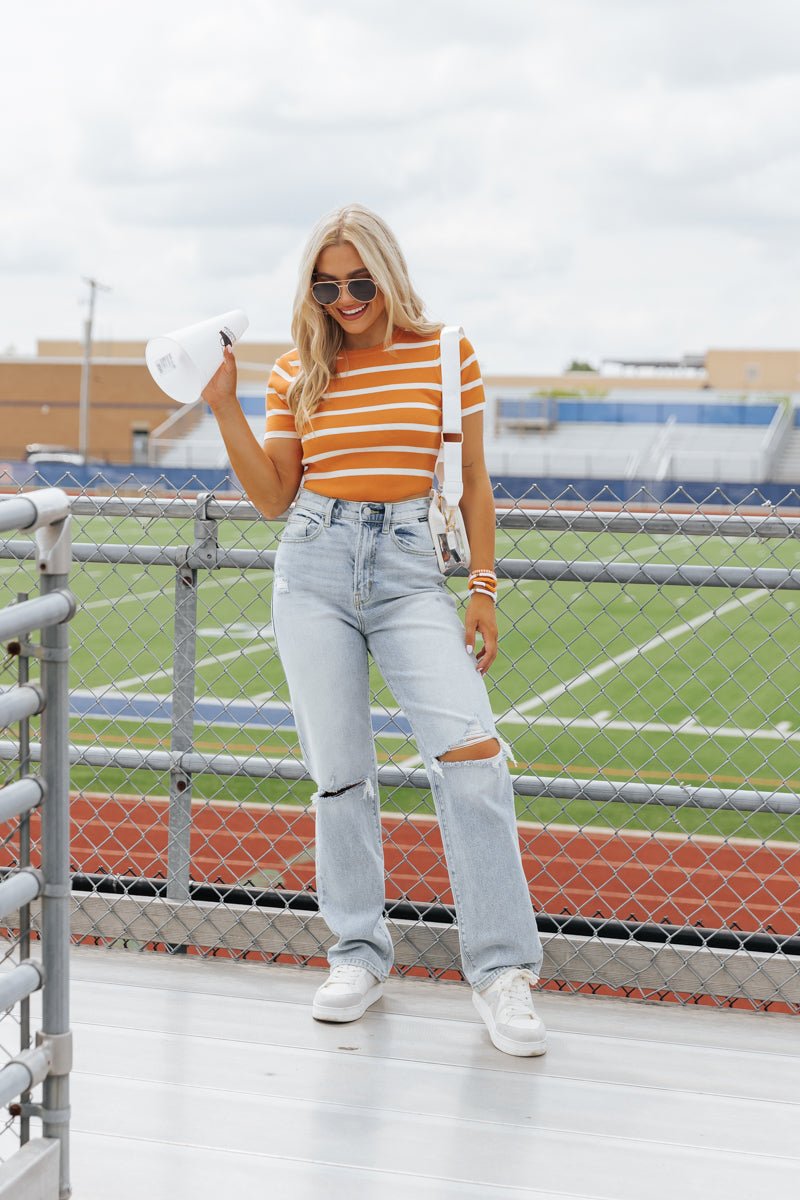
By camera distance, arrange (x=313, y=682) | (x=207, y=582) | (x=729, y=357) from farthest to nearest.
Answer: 1. (x=729, y=357)
2. (x=207, y=582)
3. (x=313, y=682)

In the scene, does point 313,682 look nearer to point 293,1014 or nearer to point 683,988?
point 293,1014

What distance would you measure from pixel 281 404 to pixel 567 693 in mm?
7782

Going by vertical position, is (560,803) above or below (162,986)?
below

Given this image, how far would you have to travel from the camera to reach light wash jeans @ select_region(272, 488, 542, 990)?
3.15 meters

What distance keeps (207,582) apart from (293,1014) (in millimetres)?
17474

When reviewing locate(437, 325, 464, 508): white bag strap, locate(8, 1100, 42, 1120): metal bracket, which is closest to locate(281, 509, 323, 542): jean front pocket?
locate(437, 325, 464, 508): white bag strap

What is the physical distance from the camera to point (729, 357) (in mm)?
91875

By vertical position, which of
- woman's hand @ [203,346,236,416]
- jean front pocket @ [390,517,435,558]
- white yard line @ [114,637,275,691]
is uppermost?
woman's hand @ [203,346,236,416]

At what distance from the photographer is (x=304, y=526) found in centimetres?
319

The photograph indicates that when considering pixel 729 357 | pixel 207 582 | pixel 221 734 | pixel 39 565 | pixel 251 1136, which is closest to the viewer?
pixel 39 565

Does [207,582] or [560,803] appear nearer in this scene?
[560,803]

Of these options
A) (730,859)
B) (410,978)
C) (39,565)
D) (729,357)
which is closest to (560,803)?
(730,859)

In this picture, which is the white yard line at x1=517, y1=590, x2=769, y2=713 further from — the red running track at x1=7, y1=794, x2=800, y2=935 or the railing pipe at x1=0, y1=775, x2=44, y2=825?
the railing pipe at x1=0, y1=775, x2=44, y2=825

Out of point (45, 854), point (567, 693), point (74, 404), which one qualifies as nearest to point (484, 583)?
→ point (45, 854)
